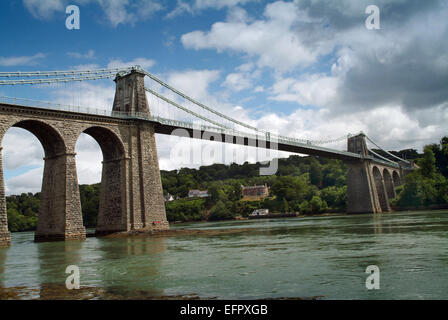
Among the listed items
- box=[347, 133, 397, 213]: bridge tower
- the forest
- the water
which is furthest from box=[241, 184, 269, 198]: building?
the water

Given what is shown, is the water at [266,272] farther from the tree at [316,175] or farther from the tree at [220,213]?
the tree at [316,175]

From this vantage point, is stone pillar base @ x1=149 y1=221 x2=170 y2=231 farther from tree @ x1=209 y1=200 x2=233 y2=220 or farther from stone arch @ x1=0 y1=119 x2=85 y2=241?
tree @ x1=209 y1=200 x2=233 y2=220

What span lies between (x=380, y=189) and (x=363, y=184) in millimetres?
5540

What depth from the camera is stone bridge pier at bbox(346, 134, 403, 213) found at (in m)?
55.8

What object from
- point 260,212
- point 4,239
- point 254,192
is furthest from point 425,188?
point 4,239

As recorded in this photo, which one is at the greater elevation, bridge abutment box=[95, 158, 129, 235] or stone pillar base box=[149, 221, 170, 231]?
bridge abutment box=[95, 158, 129, 235]

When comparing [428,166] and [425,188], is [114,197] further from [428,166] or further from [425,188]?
[428,166]

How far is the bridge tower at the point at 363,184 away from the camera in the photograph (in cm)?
5581

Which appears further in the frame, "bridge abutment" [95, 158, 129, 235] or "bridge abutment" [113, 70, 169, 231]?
"bridge abutment" [113, 70, 169, 231]
